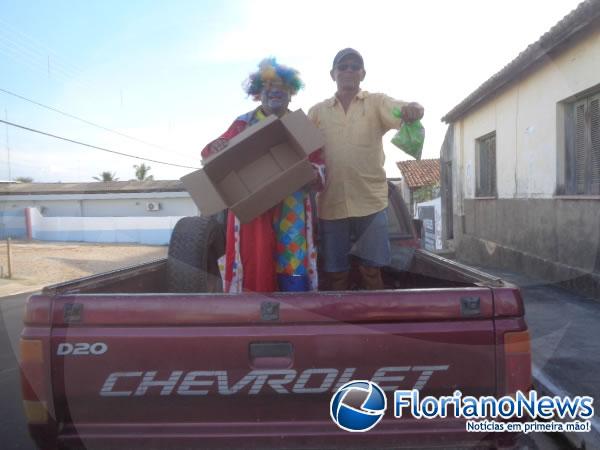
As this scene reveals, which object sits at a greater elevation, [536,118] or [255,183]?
[536,118]

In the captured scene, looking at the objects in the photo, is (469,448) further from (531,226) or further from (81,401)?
(531,226)

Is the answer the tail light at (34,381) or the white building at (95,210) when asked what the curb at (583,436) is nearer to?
the tail light at (34,381)

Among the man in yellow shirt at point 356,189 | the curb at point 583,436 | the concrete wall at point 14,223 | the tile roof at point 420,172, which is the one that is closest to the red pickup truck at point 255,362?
the man in yellow shirt at point 356,189

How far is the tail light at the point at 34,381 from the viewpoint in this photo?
6.15 ft

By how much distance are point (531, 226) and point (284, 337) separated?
8559 mm

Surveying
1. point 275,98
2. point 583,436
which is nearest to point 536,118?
point 583,436

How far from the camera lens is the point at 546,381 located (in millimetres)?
3982

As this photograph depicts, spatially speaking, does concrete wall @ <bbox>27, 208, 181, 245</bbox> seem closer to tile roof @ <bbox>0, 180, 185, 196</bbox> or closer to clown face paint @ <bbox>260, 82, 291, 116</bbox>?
tile roof @ <bbox>0, 180, 185, 196</bbox>

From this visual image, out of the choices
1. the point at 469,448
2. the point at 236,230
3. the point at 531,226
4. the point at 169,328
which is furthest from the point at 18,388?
the point at 531,226

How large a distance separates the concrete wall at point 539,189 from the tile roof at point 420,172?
13.5 metres

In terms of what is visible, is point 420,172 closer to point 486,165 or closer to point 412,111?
point 486,165

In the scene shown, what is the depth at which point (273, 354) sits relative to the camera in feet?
6.21

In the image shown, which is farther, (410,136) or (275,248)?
(410,136)

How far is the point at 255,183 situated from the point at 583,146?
661 centimetres
